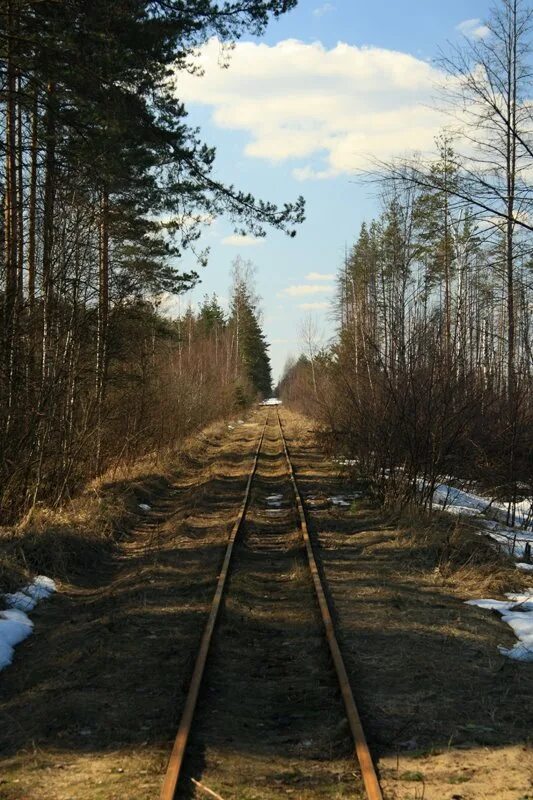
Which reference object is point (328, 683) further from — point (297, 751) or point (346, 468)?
point (346, 468)

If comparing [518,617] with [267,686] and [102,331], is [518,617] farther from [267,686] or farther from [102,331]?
[102,331]

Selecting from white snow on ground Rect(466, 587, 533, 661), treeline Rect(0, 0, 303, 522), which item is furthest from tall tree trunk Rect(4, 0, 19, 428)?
white snow on ground Rect(466, 587, 533, 661)

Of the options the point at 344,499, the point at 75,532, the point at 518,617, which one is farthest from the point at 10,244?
the point at 344,499

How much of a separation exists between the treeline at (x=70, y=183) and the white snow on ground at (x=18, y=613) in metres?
2.38

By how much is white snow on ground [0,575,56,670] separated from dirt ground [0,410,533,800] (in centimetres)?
12

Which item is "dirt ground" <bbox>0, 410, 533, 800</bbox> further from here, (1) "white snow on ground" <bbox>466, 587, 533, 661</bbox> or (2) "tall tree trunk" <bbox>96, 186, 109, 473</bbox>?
(2) "tall tree trunk" <bbox>96, 186, 109, 473</bbox>

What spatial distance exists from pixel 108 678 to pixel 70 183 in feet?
26.6

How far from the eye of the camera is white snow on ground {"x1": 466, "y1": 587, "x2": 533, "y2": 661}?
6.11 m

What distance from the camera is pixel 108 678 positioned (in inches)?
218

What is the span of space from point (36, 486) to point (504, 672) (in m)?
8.04

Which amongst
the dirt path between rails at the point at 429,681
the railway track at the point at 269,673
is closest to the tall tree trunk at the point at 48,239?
the railway track at the point at 269,673

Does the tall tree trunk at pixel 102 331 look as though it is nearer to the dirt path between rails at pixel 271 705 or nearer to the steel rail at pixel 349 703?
the dirt path between rails at pixel 271 705

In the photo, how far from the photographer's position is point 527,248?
8070 mm

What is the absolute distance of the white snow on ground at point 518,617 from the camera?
20.0 feet
